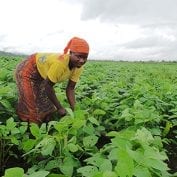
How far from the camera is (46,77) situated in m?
4.23

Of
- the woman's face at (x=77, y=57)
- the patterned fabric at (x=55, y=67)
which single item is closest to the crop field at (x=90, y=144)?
the patterned fabric at (x=55, y=67)

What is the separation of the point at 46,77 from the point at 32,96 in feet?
1.08

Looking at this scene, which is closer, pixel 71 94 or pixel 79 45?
pixel 79 45

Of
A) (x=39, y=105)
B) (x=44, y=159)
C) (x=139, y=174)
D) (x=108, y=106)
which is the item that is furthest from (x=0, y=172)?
(x=139, y=174)

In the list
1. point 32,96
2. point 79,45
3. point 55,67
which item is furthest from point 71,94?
point 79,45

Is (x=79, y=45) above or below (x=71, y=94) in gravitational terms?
above

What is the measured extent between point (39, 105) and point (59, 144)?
159cm

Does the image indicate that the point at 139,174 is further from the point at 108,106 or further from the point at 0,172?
the point at 108,106

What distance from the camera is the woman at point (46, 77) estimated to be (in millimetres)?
4031

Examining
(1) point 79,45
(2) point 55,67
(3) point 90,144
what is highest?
(1) point 79,45

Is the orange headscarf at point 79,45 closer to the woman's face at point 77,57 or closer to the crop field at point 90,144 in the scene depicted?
the woman's face at point 77,57

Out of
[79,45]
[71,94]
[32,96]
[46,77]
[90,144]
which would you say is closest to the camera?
[90,144]

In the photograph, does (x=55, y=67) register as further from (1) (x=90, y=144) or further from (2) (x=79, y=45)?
(1) (x=90, y=144)

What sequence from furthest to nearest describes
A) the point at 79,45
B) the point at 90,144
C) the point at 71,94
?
the point at 71,94 < the point at 79,45 < the point at 90,144
